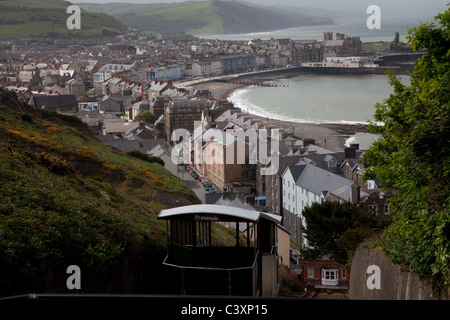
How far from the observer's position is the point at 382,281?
769 centimetres

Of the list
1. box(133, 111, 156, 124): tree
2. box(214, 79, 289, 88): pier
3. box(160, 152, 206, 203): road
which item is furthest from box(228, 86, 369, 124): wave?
box(160, 152, 206, 203): road

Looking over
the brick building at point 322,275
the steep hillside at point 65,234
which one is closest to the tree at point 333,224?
the brick building at point 322,275

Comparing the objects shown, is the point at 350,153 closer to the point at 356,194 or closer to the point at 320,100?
the point at 356,194

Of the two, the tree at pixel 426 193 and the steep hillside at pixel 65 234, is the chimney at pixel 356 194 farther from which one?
the tree at pixel 426 193

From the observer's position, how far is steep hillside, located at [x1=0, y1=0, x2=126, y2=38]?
142m

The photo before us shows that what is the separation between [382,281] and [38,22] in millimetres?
153273

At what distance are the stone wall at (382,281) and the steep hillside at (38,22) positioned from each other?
5576 inches

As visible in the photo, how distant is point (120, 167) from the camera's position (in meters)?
16.2

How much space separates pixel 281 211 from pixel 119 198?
15712 mm

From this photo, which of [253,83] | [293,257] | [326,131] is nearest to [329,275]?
[293,257]

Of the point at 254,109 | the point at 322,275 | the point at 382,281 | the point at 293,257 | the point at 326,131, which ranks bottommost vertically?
the point at 293,257

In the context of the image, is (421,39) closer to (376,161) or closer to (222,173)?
(376,161)

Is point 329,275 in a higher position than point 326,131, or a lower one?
lower
